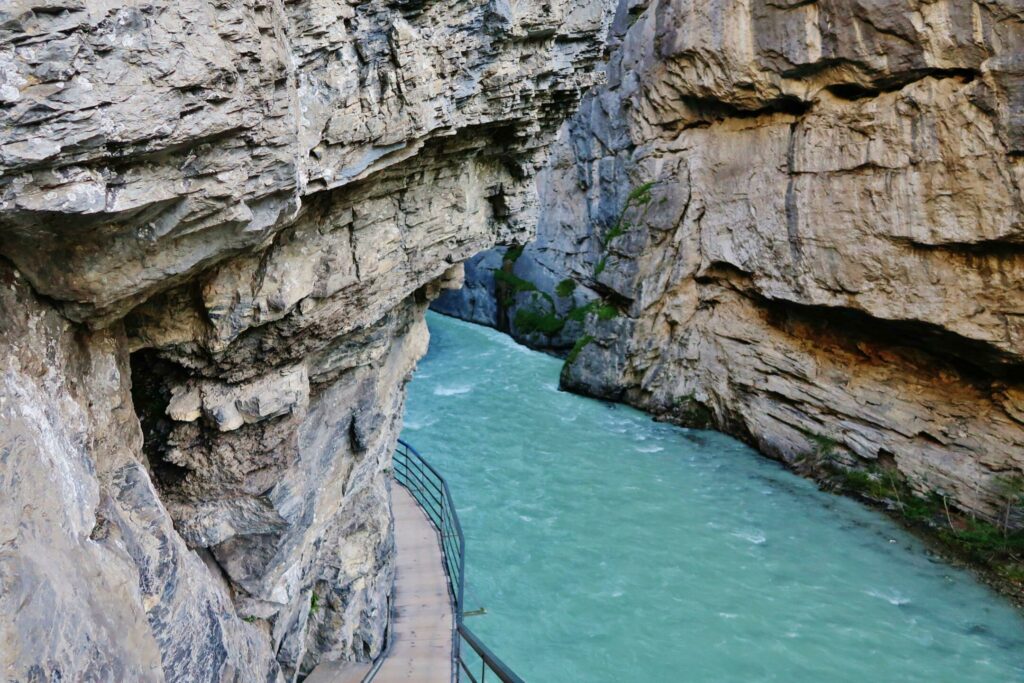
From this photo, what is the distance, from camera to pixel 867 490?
1656cm

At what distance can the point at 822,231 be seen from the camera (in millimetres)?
16719

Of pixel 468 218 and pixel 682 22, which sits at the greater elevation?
pixel 682 22

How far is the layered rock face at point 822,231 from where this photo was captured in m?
14.0

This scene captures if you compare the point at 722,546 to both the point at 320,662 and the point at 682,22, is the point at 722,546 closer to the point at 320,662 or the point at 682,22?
the point at 320,662

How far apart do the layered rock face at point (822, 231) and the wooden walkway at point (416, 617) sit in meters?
10.9

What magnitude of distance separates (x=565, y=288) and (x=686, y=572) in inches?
580

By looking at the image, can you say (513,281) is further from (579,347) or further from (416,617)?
(416,617)

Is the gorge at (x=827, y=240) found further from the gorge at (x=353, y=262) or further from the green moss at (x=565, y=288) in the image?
the green moss at (x=565, y=288)

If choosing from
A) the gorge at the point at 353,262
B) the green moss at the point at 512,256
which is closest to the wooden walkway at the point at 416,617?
the gorge at the point at 353,262

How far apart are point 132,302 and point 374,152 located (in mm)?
2244

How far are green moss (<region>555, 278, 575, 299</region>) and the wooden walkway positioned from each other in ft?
50.3

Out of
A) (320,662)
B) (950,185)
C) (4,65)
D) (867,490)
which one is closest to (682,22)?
(950,185)

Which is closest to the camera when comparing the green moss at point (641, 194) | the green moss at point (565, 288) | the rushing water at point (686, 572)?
the rushing water at point (686, 572)

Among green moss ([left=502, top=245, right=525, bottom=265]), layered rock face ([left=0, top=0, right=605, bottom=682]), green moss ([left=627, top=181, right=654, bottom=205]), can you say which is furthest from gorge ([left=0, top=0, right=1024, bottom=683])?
green moss ([left=502, top=245, right=525, bottom=265])
